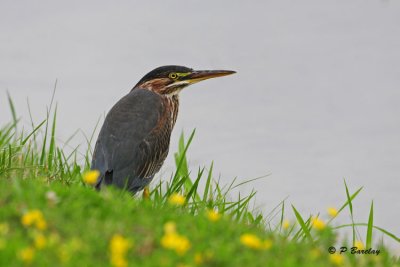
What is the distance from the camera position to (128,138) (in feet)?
23.3

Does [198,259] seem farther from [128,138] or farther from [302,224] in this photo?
[128,138]

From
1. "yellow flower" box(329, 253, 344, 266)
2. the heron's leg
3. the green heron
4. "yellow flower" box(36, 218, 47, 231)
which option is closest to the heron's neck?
the green heron

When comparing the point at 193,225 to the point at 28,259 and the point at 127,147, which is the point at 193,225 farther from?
the point at 127,147

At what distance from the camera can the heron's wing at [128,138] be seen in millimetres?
6891

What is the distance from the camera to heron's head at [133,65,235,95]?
816 centimetres

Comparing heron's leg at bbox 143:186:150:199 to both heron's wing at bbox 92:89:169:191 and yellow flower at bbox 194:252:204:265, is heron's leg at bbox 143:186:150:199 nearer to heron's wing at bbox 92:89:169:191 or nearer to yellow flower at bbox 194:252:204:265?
heron's wing at bbox 92:89:169:191

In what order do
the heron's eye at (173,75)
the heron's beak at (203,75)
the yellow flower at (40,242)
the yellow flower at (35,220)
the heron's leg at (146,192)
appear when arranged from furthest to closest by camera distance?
the heron's beak at (203,75) < the heron's eye at (173,75) < the heron's leg at (146,192) < the yellow flower at (35,220) < the yellow flower at (40,242)

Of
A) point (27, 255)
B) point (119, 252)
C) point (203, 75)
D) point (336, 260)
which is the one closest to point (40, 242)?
point (27, 255)

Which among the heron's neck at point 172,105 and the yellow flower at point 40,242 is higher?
the heron's neck at point 172,105

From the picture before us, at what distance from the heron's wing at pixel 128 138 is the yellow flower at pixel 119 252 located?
10.5 ft

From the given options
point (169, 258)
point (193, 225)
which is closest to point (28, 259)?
point (169, 258)

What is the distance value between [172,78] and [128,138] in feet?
4.69

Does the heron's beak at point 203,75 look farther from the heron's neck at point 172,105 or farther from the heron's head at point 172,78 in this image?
the heron's neck at point 172,105

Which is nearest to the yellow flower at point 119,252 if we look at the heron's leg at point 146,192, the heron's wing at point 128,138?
the heron's wing at point 128,138
